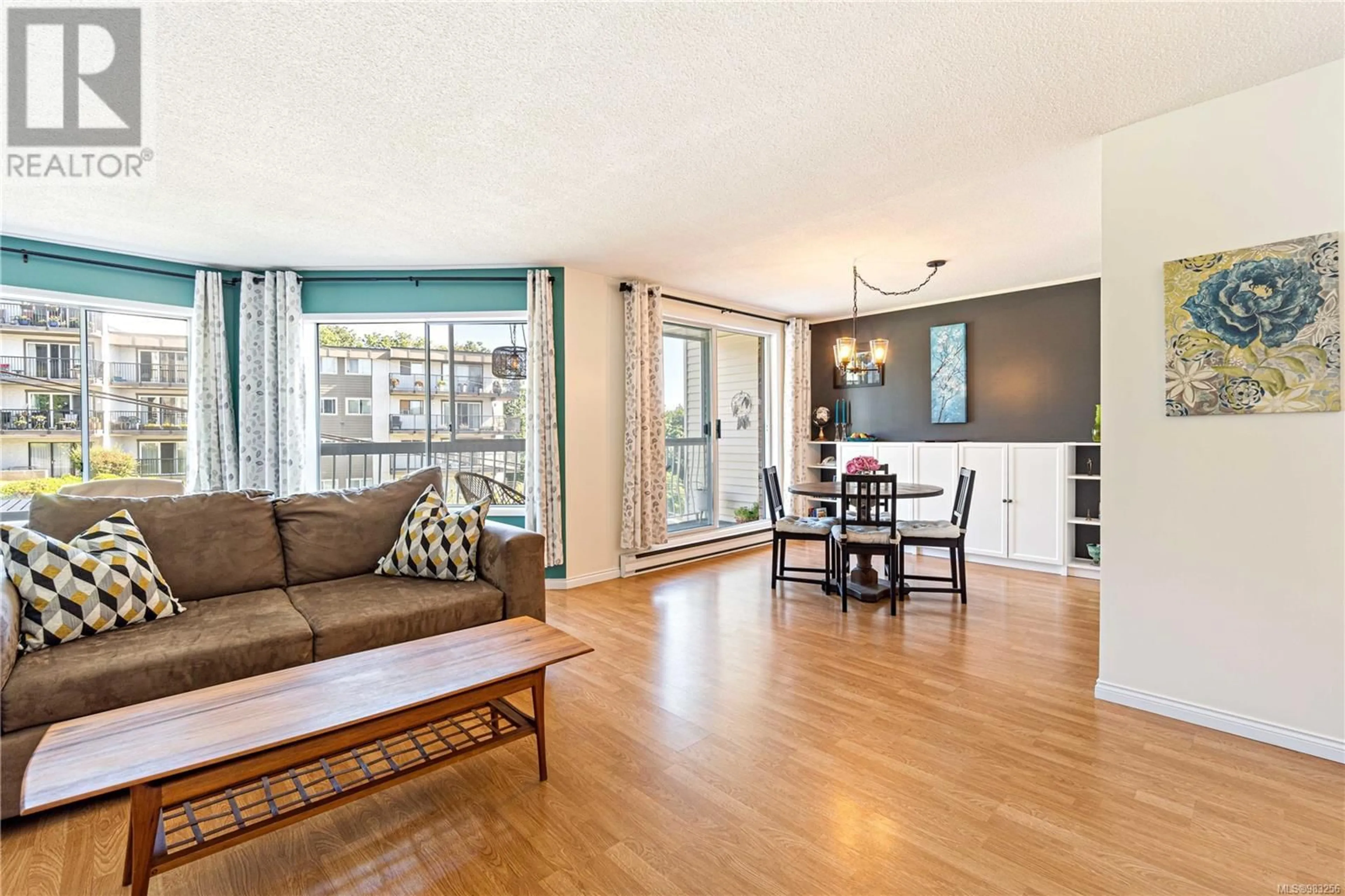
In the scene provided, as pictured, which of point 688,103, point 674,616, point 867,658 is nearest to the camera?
point 688,103

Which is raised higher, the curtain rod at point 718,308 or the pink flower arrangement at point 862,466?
the curtain rod at point 718,308

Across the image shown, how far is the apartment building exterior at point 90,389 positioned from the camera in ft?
12.4

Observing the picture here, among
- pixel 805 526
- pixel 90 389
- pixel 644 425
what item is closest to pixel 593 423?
pixel 644 425

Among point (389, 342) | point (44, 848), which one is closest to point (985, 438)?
point (389, 342)

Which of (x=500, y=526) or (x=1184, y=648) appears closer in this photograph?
(x=1184, y=648)

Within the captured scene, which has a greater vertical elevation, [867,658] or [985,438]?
[985,438]

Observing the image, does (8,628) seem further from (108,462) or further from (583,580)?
(583,580)

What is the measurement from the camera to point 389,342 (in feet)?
15.8

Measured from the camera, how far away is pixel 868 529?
409 cm

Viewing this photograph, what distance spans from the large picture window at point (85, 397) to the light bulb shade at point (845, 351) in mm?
4896

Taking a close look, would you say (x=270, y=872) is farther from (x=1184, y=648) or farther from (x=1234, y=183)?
(x=1234, y=183)

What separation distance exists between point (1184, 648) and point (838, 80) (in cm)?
264

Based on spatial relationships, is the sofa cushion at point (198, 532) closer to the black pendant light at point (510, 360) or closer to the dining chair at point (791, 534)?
the black pendant light at point (510, 360)

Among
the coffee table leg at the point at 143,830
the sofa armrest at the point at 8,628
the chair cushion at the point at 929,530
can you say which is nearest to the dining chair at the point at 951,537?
the chair cushion at the point at 929,530
